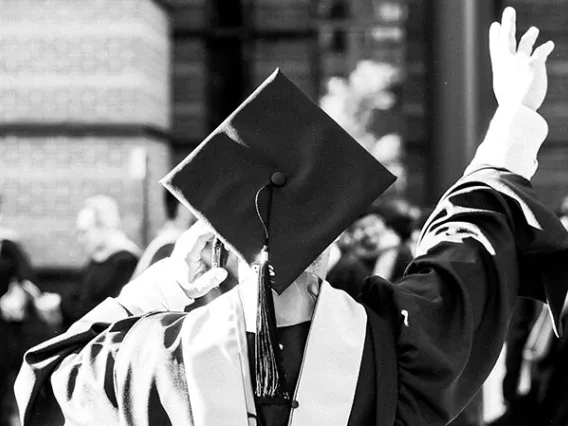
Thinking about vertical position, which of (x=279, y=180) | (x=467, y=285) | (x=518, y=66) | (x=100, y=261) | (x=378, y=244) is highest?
(x=518, y=66)

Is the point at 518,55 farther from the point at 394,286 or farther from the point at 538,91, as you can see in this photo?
the point at 394,286

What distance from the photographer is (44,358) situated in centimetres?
223

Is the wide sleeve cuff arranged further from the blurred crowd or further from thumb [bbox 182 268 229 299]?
the blurred crowd

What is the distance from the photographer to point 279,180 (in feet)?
6.84

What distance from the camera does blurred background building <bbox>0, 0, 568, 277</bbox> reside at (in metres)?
4.91

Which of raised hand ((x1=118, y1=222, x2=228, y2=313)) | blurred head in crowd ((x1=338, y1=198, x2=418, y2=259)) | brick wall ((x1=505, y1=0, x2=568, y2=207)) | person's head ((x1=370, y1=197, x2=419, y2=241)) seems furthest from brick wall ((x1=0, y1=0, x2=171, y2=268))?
raised hand ((x1=118, y1=222, x2=228, y2=313))

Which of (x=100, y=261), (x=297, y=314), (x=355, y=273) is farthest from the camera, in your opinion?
(x=100, y=261)

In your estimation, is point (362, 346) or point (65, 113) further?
point (65, 113)

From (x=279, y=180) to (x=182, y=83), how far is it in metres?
10.3

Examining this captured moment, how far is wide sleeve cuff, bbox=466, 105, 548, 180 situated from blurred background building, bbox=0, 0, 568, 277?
2.36m

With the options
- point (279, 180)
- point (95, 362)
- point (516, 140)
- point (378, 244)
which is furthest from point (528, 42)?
point (378, 244)

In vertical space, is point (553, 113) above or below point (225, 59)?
below

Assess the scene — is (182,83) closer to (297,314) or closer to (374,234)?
(374,234)

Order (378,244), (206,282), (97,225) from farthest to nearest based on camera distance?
(97,225) → (378,244) → (206,282)
